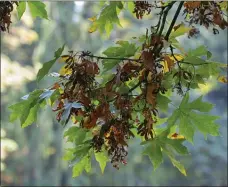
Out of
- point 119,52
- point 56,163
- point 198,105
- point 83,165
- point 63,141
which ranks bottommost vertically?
point 83,165

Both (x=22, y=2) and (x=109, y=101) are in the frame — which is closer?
(x=109, y=101)

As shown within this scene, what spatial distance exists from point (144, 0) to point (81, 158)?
1.36 feet

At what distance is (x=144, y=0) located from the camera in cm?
99

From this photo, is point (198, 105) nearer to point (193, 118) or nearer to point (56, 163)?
point (193, 118)

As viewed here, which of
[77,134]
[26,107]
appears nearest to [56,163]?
[77,134]

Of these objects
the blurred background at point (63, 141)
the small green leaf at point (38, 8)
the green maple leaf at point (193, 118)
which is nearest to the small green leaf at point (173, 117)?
the green maple leaf at point (193, 118)

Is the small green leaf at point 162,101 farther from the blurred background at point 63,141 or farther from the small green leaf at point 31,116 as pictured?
the blurred background at point 63,141

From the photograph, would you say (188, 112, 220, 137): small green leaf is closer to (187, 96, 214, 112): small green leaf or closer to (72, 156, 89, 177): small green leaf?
(187, 96, 214, 112): small green leaf

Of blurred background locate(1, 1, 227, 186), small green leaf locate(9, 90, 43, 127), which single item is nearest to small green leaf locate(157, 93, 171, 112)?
small green leaf locate(9, 90, 43, 127)

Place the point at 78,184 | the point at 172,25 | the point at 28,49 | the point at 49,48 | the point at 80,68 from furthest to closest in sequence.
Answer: the point at 28,49, the point at 78,184, the point at 49,48, the point at 172,25, the point at 80,68

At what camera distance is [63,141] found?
646cm

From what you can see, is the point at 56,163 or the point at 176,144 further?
the point at 56,163

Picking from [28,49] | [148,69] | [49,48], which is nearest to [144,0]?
[148,69]

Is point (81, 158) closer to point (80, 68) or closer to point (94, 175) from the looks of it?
point (80, 68)
